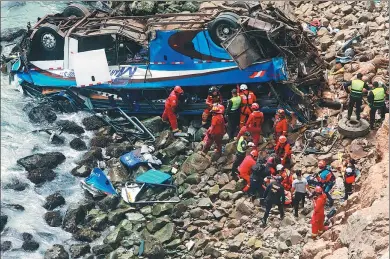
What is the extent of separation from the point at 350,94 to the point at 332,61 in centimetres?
293

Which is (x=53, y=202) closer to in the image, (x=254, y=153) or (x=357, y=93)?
(x=254, y=153)

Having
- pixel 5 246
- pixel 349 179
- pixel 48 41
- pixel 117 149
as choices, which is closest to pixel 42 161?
pixel 117 149

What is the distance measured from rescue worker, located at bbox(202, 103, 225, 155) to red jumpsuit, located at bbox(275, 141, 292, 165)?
1.32m

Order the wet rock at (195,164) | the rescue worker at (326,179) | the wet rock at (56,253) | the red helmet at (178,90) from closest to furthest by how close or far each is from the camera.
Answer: the rescue worker at (326,179) < the wet rock at (56,253) < the wet rock at (195,164) < the red helmet at (178,90)

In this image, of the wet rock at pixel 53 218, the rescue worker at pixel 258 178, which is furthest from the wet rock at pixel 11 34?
the rescue worker at pixel 258 178

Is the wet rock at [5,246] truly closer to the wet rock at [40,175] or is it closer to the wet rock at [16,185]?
the wet rock at [16,185]

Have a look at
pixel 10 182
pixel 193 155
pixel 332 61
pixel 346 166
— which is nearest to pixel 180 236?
pixel 193 155

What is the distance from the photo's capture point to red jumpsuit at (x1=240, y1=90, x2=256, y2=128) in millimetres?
14680

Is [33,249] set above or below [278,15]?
below

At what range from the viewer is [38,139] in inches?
656

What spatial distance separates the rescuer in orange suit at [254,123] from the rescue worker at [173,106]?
6.32 ft

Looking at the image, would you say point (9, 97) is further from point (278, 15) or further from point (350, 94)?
point (350, 94)

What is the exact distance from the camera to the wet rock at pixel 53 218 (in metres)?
14.0

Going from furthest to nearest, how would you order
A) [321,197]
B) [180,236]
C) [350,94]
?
[350,94] < [180,236] < [321,197]
